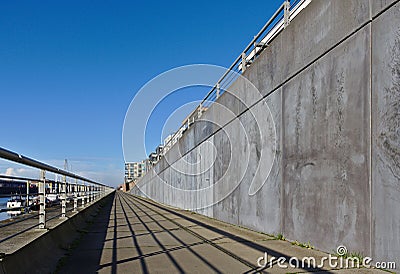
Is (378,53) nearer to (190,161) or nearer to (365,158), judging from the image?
(365,158)

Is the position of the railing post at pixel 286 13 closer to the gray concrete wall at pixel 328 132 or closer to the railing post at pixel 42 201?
the gray concrete wall at pixel 328 132

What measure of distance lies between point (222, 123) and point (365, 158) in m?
10.3

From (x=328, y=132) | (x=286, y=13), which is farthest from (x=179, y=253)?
(x=286, y=13)

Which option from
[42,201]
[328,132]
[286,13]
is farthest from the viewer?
[286,13]

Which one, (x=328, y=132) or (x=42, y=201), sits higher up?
(x=328, y=132)

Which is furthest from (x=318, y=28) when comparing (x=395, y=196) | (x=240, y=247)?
(x=240, y=247)

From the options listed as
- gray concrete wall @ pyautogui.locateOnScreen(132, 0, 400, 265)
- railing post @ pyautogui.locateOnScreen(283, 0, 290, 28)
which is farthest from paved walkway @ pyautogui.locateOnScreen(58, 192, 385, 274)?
railing post @ pyautogui.locateOnScreen(283, 0, 290, 28)

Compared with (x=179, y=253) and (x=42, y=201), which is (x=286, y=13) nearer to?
(x=179, y=253)

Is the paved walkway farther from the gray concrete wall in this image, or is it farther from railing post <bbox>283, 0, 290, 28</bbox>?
railing post <bbox>283, 0, 290, 28</bbox>

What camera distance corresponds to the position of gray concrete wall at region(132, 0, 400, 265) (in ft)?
18.9

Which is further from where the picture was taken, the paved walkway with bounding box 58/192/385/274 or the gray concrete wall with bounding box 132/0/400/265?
the paved walkway with bounding box 58/192/385/274

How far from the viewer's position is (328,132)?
24.4ft

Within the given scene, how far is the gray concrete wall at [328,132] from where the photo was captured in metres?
5.77

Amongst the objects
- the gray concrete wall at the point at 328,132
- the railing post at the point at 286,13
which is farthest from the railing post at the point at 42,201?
the railing post at the point at 286,13
